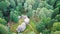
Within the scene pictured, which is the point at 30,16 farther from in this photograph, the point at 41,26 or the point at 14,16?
the point at 41,26

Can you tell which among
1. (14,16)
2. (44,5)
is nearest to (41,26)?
(14,16)

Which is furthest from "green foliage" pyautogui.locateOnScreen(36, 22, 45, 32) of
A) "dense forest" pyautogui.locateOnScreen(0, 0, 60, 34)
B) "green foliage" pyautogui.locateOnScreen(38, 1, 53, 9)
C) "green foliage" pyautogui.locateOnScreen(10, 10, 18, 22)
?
"green foliage" pyautogui.locateOnScreen(38, 1, 53, 9)

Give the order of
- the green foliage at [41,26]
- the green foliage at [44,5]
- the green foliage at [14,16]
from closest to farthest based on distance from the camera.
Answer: the green foliage at [41,26]
the green foliage at [14,16]
the green foliage at [44,5]

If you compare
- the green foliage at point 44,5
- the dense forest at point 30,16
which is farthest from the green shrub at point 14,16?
the green foliage at point 44,5

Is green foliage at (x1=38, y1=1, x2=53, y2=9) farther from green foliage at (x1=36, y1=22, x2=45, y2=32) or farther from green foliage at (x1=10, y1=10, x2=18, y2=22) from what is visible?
green foliage at (x1=36, y1=22, x2=45, y2=32)

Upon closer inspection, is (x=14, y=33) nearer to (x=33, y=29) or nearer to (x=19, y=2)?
(x=33, y=29)

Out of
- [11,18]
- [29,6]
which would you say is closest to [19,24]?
[11,18]

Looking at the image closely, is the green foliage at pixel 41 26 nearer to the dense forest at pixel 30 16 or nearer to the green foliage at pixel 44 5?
the dense forest at pixel 30 16

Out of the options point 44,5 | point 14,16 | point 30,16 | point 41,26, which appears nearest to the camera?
point 41,26
